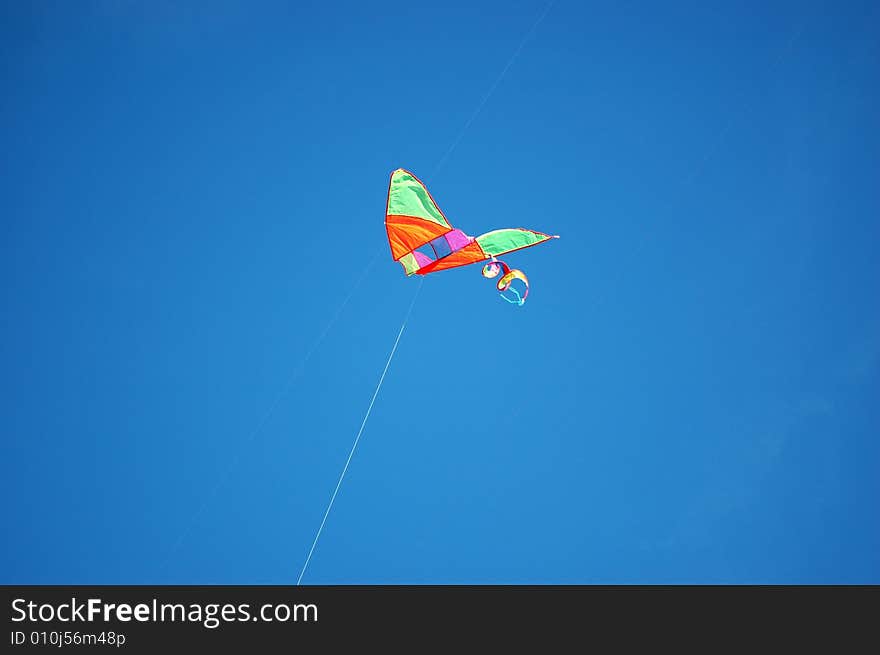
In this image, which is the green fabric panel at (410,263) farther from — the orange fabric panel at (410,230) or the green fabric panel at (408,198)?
the green fabric panel at (408,198)

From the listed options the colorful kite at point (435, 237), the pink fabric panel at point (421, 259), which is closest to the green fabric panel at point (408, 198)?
the colorful kite at point (435, 237)

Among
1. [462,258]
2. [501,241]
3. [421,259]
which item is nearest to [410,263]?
[421,259]

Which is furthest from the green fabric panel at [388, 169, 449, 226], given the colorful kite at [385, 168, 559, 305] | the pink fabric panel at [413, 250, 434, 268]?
the pink fabric panel at [413, 250, 434, 268]

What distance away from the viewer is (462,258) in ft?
27.0

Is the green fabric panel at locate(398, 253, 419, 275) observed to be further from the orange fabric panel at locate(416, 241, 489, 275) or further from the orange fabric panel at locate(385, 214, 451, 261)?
the orange fabric panel at locate(385, 214, 451, 261)

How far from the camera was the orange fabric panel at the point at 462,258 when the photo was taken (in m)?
8.11

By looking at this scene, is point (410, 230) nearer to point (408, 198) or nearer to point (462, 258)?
point (408, 198)
